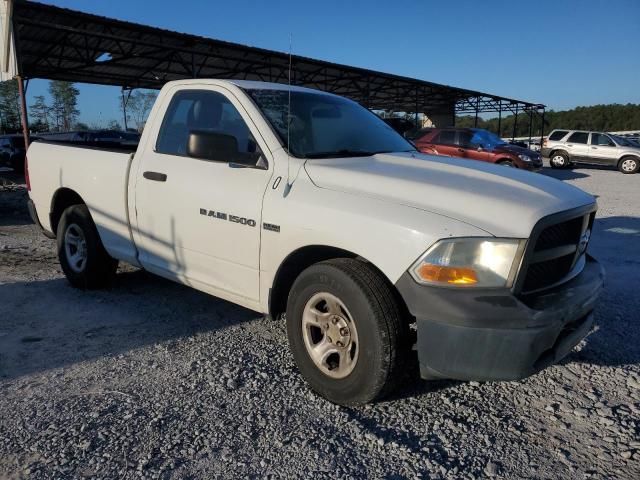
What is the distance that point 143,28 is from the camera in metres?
14.2

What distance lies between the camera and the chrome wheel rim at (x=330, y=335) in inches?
114

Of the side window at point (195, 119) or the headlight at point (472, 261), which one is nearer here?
the headlight at point (472, 261)

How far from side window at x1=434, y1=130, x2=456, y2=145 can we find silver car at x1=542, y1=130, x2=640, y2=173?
423 inches

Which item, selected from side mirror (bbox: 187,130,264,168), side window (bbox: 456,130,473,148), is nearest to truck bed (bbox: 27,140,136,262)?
side mirror (bbox: 187,130,264,168)

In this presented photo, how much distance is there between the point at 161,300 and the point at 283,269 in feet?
7.05

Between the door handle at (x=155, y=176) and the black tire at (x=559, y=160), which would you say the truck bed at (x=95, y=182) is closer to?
the door handle at (x=155, y=176)

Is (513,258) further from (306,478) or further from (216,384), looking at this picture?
(216,384)

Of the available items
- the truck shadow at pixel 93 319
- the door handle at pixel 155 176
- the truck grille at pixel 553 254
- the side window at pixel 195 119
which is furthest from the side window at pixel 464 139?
the truck grille at pixel 553 254

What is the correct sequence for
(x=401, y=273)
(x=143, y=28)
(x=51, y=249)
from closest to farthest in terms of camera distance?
(x=401, y=273)
(x=51, y=249)
(x=143, y=28)

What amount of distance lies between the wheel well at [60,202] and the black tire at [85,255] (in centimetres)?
15

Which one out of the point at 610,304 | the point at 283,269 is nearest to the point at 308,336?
the point at 283,269

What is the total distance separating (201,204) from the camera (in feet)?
11.7

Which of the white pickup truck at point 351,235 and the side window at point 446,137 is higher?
the side window at point 446,137

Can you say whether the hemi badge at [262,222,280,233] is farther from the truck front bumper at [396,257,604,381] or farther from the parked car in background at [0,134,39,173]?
the parked car in background at [0,134,39,173]
